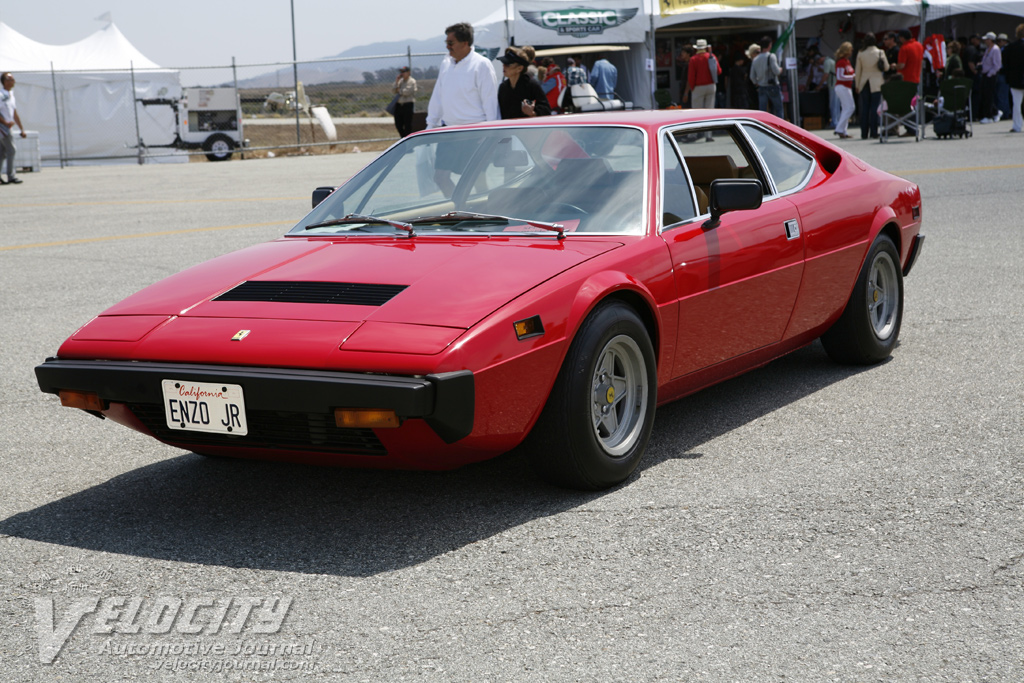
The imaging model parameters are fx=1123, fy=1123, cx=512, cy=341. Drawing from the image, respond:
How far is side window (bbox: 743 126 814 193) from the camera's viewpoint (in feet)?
16.5

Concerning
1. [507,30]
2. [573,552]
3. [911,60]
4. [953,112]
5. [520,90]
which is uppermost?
[507,30]

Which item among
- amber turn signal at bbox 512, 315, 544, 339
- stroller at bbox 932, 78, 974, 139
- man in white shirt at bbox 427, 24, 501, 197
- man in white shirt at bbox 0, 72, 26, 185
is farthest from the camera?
stroller at bbox 932, 78, 974, 139

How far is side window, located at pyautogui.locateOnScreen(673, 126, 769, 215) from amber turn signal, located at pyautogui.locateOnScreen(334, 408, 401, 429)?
1868mm

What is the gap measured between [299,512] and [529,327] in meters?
0.98

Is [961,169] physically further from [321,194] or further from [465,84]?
[321,194]

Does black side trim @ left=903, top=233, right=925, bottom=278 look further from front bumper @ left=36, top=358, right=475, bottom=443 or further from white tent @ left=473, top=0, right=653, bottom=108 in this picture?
white tent @ left=473, top=0, right=653, bottom=108

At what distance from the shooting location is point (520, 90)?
32.6ft

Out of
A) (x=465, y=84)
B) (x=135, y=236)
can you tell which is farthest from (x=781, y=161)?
(x=135, y=236)

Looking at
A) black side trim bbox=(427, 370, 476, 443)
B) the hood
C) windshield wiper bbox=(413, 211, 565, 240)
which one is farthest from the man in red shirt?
black side trim bbox=(427, 370, 476, 443)

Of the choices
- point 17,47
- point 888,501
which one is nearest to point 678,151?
point 888,501

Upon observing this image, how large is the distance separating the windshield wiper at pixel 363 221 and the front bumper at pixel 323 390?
1130 millimetres

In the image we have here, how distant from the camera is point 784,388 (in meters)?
5.18

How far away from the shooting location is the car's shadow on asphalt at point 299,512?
332 cm

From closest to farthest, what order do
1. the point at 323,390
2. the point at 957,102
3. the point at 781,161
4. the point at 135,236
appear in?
the point at 323,390 → the point at 781,161 → the point at 135,236 → the point at 957,102
